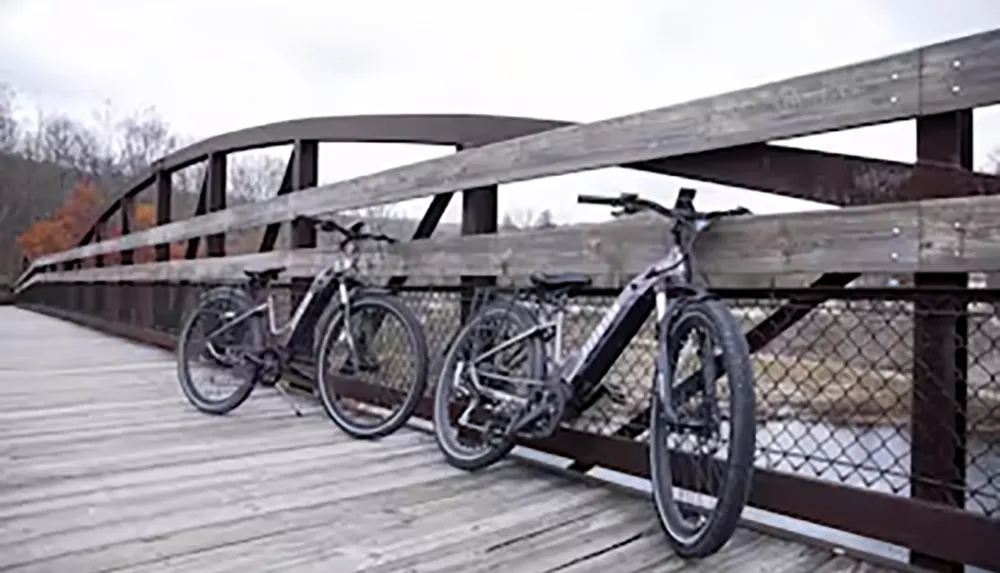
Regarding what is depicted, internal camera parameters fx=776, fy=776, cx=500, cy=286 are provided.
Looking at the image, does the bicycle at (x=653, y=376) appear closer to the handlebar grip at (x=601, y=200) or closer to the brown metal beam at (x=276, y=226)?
the handlebar grip at (x=601, y=200)

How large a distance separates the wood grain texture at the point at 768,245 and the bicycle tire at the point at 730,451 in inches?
8.6

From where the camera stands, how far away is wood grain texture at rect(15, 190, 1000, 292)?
143 cm

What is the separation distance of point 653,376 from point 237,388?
195 cm

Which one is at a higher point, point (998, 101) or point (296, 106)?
point (296, 106)

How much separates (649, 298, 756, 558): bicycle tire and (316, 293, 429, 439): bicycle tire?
112 centimetres

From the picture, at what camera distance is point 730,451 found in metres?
1.51

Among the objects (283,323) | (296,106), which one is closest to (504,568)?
(283,323)

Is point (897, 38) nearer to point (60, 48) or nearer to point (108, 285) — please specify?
point (108, 285)

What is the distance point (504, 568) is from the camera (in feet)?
4.92

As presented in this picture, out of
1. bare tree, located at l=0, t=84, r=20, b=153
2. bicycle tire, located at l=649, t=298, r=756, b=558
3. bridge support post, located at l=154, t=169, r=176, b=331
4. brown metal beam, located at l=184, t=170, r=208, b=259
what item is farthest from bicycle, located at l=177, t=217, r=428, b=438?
bare tree, located at l=0, t=84, r=20, b=153

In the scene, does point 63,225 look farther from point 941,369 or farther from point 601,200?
point 941,369

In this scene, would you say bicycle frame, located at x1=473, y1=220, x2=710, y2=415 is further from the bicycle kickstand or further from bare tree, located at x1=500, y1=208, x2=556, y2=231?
the bicycle kickstand

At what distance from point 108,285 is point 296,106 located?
689 cm

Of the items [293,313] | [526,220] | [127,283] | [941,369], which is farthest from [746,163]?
[127,283]
